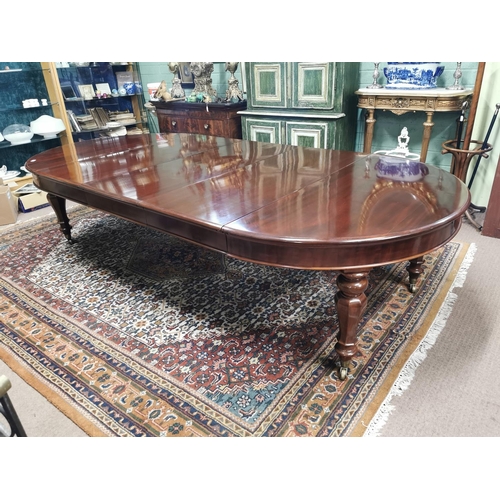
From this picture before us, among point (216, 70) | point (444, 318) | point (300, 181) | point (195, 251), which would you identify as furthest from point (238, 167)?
point (216, 70)

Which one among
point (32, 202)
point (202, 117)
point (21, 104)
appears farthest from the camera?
point (202, 117)

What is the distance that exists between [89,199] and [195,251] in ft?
2.55

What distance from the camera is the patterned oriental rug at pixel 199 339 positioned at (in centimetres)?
138

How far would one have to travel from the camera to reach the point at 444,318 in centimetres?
180

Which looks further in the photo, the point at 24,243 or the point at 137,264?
the point at 24,243

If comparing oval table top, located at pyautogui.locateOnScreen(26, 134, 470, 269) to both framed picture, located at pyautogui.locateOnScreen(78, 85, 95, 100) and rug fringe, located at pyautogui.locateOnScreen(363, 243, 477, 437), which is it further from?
framed picture, located at pyautogui.locateOnScreen(78, 85, 95, 100)

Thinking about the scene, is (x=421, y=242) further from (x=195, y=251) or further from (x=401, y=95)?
(x=401, y=95)

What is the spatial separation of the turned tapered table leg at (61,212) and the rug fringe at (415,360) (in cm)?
226

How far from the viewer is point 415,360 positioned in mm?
1559

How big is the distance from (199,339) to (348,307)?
28.0 inches

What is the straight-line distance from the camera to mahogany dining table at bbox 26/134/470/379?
1.24m

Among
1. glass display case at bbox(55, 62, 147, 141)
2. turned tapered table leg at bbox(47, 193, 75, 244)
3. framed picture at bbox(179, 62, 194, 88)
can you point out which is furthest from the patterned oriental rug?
framed picture at bbox(179, 62, 194, 88)

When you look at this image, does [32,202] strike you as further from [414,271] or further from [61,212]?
[414,271]

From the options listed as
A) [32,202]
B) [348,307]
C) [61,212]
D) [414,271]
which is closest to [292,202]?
[348,307]
